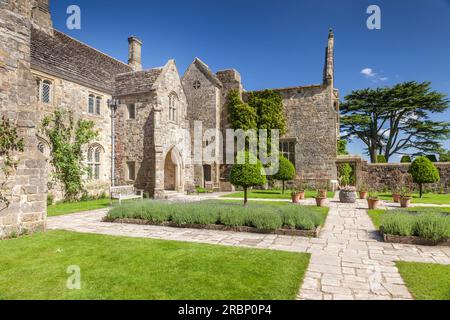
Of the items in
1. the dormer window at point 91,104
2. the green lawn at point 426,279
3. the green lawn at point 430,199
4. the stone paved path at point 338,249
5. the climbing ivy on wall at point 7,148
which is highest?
the dormer window at point 91,104

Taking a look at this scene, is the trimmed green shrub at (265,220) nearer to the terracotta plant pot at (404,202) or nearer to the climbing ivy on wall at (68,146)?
the terracotta plant pot at (404,202)

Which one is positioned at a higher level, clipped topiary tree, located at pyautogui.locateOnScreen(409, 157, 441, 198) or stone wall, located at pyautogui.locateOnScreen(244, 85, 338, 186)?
stone wall, located at pyautogui.locateOnScreen(244, 85, 338, 186)

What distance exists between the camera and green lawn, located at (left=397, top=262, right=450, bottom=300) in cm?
376

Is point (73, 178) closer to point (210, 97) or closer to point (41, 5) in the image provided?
point (41, 5)

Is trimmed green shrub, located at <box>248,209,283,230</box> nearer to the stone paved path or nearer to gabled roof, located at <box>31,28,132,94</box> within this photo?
the stone paved path

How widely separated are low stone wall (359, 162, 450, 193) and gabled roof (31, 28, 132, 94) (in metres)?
19.7

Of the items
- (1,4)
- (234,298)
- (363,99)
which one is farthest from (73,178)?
(363,99)

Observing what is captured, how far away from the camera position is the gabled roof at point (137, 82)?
17438 mm

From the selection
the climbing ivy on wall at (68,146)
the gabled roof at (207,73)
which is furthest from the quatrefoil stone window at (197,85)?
the climbing ivy on wall at (68,146)

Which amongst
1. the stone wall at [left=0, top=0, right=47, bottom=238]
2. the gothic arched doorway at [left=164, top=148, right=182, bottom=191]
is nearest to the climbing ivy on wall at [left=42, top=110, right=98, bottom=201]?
the gothic arched doorway at [left=164, top=148, right=182, bottom=191]

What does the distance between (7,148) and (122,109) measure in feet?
37.5

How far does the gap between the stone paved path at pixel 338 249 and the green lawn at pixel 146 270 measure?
420 millimetres

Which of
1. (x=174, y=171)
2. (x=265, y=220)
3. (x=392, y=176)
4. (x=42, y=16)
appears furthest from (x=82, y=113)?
(x=392, y=176)

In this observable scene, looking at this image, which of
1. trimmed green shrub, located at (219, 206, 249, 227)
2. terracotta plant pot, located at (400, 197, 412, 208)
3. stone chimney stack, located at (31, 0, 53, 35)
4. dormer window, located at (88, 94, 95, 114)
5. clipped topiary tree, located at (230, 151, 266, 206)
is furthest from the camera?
dormer window, located at (88, 94, 95, 114)
